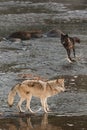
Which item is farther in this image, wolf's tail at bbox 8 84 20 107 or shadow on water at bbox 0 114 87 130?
wolf's tail at bbox 8 84 20 107

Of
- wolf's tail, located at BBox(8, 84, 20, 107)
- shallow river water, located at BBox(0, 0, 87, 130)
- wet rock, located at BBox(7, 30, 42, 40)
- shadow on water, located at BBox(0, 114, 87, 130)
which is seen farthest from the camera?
wet rock, located at BBox(7, 30, 42, 40)

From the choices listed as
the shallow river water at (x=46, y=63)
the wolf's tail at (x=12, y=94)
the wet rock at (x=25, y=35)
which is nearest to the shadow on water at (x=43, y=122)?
the shallow river water at (x=46, y=63)

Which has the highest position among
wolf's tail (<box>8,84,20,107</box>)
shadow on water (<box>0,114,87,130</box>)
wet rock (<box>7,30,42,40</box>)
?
wolf's tail (<box>8,84,20,107</box>)

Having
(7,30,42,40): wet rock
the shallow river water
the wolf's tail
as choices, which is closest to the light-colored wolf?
the wolf's tail

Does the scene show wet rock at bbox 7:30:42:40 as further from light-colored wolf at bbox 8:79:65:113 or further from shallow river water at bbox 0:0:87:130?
light-colored wolf at bbox 8:79:65:113

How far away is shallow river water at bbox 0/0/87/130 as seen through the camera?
12336mm

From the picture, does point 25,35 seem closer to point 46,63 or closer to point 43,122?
point 46,63

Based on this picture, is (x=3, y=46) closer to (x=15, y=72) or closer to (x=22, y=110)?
(x=15, y=72)

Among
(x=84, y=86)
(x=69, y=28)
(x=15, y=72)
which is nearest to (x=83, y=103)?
(x=84, y=86)

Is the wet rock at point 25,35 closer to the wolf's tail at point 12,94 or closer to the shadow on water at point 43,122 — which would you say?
the wolf's tail at point 12,94

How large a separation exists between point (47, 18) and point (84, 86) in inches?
743

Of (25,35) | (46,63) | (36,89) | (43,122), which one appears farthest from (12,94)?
(25,35)

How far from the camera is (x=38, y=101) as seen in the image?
1428 centimetres

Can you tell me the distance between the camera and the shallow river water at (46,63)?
12.3 meters
